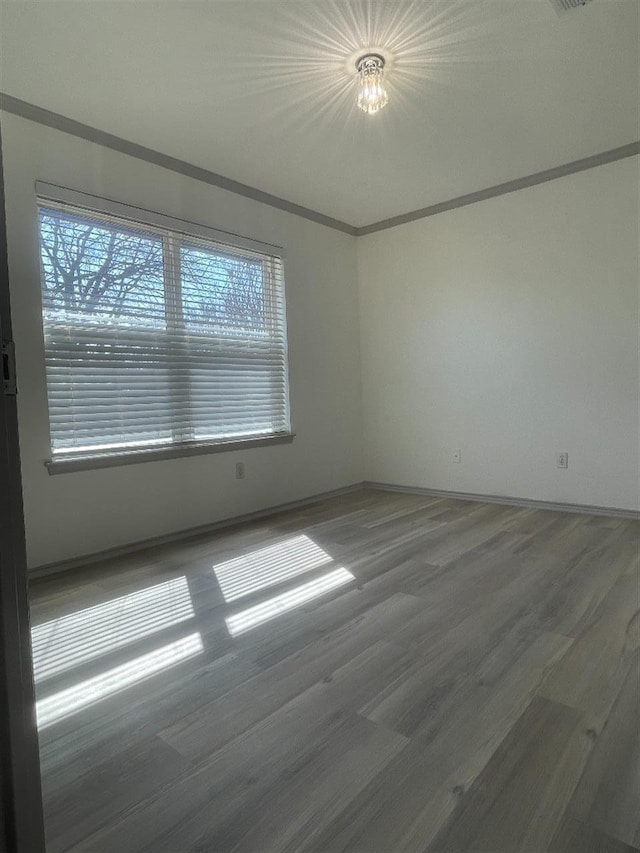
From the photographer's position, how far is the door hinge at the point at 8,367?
73 cm

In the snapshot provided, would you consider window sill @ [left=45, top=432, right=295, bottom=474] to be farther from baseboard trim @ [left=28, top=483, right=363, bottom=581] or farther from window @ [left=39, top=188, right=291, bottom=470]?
baseboard trim @ [left=28, top=483, right=363, bottom=581]

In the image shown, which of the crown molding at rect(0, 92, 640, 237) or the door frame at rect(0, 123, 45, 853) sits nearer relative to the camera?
the door frame at rect(0, 123, 45, 853)

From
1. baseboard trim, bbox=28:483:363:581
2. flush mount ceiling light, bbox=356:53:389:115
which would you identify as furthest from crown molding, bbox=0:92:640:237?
baseboard trim, bbox=28:483:363:581

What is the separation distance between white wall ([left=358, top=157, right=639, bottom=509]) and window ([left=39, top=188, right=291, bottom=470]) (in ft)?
4.04

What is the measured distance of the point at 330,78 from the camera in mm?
2564

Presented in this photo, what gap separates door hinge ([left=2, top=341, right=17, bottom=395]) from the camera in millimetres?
727

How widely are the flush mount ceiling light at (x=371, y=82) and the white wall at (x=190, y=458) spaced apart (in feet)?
4.91

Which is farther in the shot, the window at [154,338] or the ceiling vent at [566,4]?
the window at [154,338]

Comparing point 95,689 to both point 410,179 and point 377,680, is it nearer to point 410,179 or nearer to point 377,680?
point 377,680

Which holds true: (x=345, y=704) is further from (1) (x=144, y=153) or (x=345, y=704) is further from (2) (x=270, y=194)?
(2) (x=270, y=194)

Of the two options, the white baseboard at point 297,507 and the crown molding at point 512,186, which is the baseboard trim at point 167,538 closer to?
the white baseboard at point 297,507

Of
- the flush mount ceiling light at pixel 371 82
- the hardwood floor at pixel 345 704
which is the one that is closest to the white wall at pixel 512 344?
the hardwood floor at pixel 345 704

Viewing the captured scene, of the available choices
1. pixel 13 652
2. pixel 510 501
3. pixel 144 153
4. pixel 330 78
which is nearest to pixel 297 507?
pixel 510 501

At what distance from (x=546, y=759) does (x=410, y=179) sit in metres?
3.80
